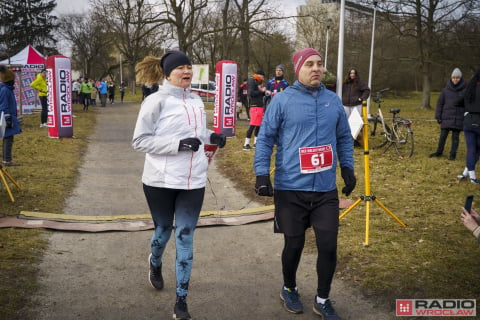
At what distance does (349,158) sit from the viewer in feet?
12.9

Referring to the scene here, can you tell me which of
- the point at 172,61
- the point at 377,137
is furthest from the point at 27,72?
the point at 172,61

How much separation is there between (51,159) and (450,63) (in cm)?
2635

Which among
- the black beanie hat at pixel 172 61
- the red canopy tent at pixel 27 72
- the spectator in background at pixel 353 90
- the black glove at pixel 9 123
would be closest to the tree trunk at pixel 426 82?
the spectator in background at pixel 353 90

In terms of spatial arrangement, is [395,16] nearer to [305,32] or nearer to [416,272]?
[305,32]

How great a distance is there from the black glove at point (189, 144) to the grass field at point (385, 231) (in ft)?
6.25

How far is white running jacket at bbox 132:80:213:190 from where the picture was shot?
12.1 ft

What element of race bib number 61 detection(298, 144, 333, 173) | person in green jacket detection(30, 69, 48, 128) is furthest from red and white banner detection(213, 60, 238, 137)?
race bib number 61 detection(298, 144, 333, 173)

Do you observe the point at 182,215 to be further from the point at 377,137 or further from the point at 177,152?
the point at 377,137

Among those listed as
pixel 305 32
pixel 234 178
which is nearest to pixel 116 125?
pixel 234 178

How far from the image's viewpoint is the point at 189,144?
360 cm

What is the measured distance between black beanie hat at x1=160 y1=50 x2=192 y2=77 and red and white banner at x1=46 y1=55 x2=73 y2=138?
12.0 metres

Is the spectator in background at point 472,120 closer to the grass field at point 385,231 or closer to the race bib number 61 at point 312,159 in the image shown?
the grass field at point 385,231

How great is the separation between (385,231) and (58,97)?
39.3 feet

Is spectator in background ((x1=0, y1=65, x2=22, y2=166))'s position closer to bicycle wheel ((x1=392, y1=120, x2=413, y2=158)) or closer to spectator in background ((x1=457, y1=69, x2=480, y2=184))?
spectator in background ((x1=457, y1=69, x2=480, y2=184))
